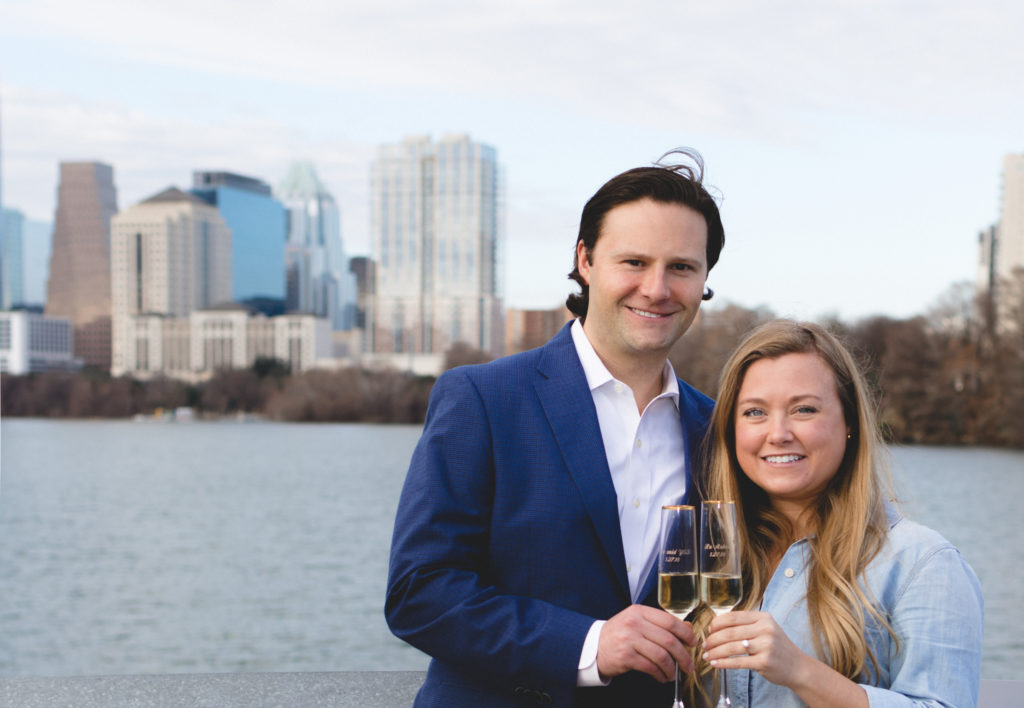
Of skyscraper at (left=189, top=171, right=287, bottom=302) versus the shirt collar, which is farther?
skyscraper at (left=189, top=171, right=287, bottom=302)

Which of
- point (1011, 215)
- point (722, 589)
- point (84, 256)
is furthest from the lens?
point (84, 256)

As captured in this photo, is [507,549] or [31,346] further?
[31,346]

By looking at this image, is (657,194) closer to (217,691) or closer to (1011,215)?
(217,691)

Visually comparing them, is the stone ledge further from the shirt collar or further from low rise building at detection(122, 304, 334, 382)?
low rise building at detection(122, 304, 334, 382)

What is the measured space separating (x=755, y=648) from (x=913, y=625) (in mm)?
359

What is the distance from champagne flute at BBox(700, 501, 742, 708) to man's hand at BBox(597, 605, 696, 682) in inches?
3.4

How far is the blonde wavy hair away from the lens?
2.09 m

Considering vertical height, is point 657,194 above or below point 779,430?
above

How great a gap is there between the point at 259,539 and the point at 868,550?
2425 cm

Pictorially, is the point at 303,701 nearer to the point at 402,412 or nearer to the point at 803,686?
the point at 803,686

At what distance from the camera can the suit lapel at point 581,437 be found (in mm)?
2277

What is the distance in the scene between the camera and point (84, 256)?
135 metres

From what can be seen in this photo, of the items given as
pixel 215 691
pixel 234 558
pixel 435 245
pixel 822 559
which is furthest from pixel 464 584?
pixel 435 245

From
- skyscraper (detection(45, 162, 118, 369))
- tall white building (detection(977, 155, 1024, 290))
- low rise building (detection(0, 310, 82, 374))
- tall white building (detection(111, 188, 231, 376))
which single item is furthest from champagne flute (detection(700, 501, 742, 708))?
skyscraper (detection(45, 162, 118, 369))
